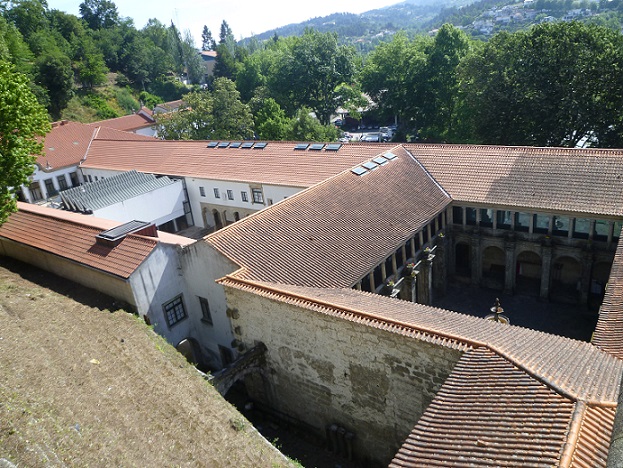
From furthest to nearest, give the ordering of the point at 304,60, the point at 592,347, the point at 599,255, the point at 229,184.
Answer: the point at 304,60
the point at 229,184
the point at 599,255
the point at 592,347

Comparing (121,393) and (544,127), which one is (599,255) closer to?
(544,127)

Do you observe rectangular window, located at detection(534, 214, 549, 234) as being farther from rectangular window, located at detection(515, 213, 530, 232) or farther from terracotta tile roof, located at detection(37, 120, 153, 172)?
terracotta tile roof, located at detection(37, 120, 153, 172)

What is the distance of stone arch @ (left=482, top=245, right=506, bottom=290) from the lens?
33.8 m

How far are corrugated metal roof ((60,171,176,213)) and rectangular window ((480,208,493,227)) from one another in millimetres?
25912

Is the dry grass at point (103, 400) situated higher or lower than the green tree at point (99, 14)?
lower

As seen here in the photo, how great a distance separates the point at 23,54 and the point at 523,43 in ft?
228

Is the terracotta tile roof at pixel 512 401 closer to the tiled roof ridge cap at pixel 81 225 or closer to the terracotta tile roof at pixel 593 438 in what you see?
the terracotta tile roof at pixel 593 438

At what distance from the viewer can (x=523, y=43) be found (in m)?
42.8

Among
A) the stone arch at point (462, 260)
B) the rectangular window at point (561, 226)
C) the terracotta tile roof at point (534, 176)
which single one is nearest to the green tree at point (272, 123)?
the terracotta tile roof at point (534, 176)

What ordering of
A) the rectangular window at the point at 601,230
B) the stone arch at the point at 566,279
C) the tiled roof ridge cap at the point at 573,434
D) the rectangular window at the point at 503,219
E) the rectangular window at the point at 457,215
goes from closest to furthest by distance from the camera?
the tiled roof ridge cap at the point at 573,434, the rectangular window at the point at 601,230, the stone arch at the point at 566,279, the rectangular window at the point at 503,219, the rectangular window at the point at 457,215

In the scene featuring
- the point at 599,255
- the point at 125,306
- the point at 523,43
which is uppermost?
the point at 523,43

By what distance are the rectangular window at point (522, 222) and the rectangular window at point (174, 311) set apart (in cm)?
2181

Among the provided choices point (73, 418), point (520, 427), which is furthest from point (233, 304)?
point (520, 427)

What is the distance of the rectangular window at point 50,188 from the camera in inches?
1962
